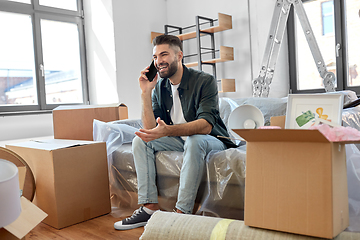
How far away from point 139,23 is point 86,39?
615mm

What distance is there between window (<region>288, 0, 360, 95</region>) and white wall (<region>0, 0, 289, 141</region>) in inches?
4.6

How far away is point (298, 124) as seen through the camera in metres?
1.07

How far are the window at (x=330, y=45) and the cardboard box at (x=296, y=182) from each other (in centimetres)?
231

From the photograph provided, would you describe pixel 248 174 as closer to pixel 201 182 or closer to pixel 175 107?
pixel 201 182

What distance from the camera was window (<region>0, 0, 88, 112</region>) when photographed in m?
3.10

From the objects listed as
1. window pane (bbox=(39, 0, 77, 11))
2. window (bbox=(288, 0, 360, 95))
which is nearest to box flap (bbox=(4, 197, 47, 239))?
window (bbox=(288, 0, 360, 95))

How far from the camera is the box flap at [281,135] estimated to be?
864 millimetres

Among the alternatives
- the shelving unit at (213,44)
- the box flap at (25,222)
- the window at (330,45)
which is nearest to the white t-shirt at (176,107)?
the box flap at (25,222)

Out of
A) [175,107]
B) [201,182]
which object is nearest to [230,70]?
[175,107]

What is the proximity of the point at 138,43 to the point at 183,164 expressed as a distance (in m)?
2.47

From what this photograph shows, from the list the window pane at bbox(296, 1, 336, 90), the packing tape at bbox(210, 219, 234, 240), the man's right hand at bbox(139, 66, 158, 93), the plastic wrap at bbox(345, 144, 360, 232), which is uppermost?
the window pane at bbox(296, 1, 336, 90)

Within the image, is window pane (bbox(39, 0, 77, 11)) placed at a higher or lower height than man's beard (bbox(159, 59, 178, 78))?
higher

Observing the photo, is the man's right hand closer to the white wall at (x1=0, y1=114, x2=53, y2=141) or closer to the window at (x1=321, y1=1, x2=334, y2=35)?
the white wall at (x1=0, y1=114, x2=53, y2=141)

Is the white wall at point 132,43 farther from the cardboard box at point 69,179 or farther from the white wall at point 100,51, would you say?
the cardboard box at point 69,179
